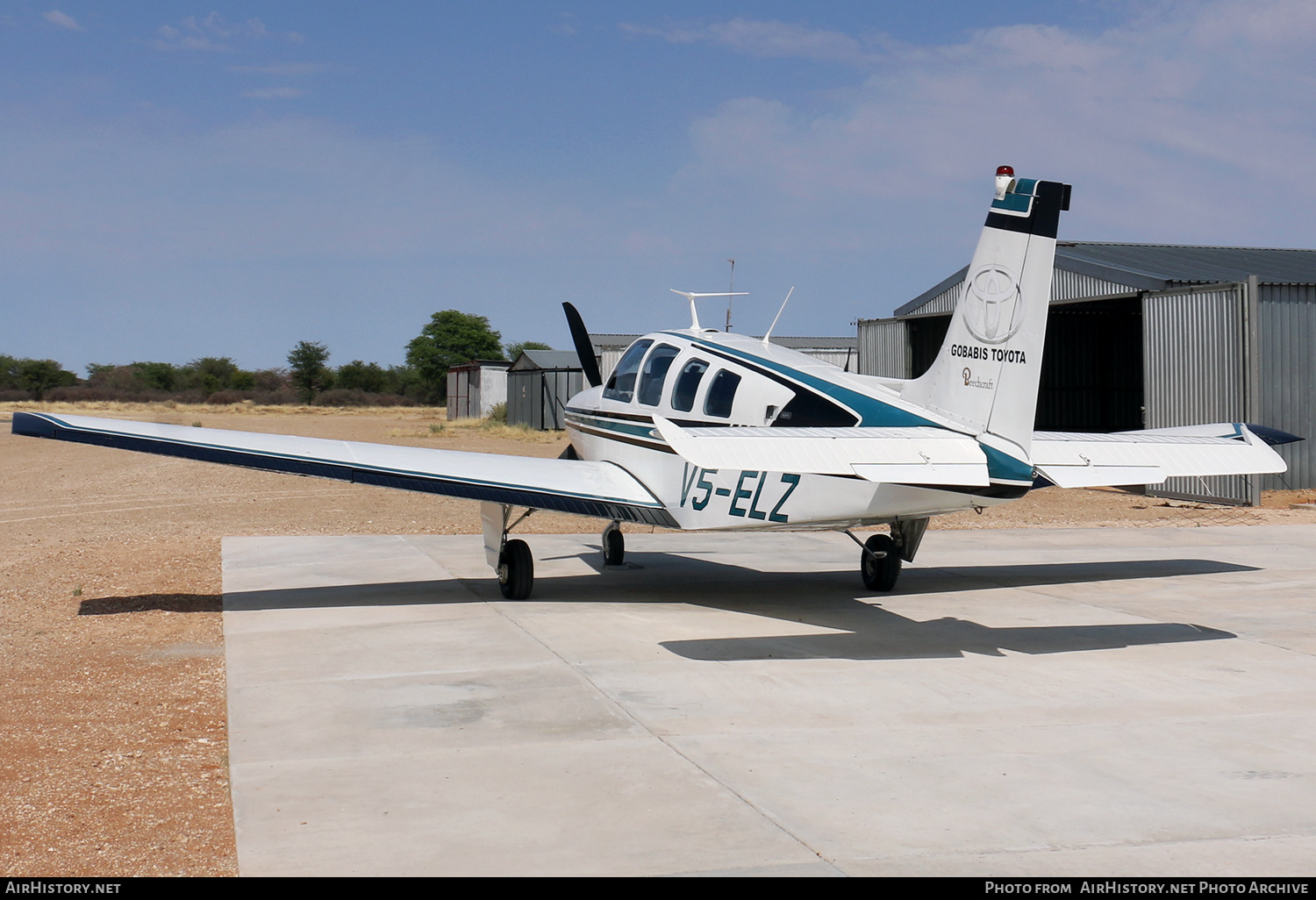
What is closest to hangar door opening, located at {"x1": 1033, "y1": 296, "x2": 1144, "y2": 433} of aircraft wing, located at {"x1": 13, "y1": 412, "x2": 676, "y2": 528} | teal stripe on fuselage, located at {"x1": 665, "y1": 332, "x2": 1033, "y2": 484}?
teal stripe on fuselage, located at {"x1": 665, "y1": 332, "x2": 1033, "y2": 484}

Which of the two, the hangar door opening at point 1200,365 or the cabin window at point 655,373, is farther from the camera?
the hangar door opening at point 1200,365

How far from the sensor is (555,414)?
47.2 meters

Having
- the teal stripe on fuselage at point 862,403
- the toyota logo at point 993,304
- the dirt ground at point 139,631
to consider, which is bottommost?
the dirt ground at point 139,631

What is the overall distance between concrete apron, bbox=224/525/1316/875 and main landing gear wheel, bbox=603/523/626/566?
0.91m

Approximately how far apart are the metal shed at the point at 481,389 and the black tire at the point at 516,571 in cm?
4715

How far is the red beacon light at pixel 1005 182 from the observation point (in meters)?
7.41

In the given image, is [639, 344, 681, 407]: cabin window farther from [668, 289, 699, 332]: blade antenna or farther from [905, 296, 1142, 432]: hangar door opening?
[905, 296, 1142, 432]: hangar door opening

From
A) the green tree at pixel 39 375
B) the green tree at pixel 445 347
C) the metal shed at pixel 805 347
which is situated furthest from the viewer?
the green tree at pixel 445 347

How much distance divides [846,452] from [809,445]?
0.86ft

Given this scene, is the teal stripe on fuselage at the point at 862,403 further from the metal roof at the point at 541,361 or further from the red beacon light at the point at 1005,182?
the metal roof at the point at 541,361

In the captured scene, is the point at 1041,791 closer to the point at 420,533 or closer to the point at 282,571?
the point at 282,571

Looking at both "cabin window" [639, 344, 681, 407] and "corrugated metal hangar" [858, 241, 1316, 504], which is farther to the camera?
"corrugated metal hangar" [858, 241, 1316, 504]

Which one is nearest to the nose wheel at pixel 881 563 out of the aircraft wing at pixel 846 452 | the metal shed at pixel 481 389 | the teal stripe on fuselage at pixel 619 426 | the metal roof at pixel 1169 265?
the teal stripe on fuselage at pixel 619 426

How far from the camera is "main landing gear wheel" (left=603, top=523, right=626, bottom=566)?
467 inches
